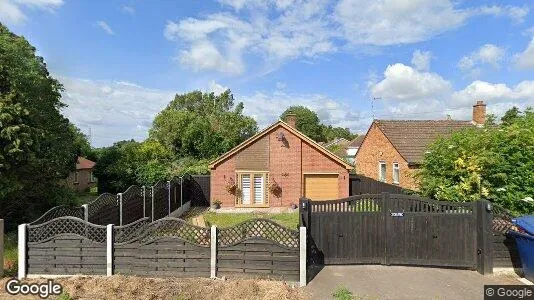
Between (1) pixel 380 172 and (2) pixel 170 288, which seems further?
(1) pixel 380 172

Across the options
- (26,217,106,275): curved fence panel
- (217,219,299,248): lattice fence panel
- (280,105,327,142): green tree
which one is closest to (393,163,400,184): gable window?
(217,219,299,248): lattice fence panel

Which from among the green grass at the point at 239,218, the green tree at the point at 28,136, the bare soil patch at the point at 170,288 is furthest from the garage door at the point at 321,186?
the bare soil patch at the point at 170,288

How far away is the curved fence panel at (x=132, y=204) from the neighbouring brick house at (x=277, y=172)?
19.7 feet

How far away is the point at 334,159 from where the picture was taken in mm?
18688

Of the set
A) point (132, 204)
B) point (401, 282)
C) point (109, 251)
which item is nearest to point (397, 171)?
point (401, 282)

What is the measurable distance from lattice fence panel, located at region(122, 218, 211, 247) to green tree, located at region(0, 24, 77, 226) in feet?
19.4

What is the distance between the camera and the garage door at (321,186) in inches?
739

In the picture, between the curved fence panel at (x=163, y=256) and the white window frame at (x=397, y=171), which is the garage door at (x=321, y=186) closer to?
the white window frame at (x=397, y=171)

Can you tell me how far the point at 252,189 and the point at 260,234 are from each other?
426 inches

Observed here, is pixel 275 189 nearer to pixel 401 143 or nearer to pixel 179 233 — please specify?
pixel 401 143

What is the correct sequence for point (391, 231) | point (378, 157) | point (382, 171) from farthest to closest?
point (378, 157), point (382, 171), point (391, 231)

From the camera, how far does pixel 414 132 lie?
23188mm

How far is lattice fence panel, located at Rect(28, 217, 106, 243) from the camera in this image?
25.2 feet

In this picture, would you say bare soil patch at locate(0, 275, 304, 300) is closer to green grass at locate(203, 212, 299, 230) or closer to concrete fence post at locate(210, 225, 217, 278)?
concrete fence post at locate(210, 225, 217, 278)
